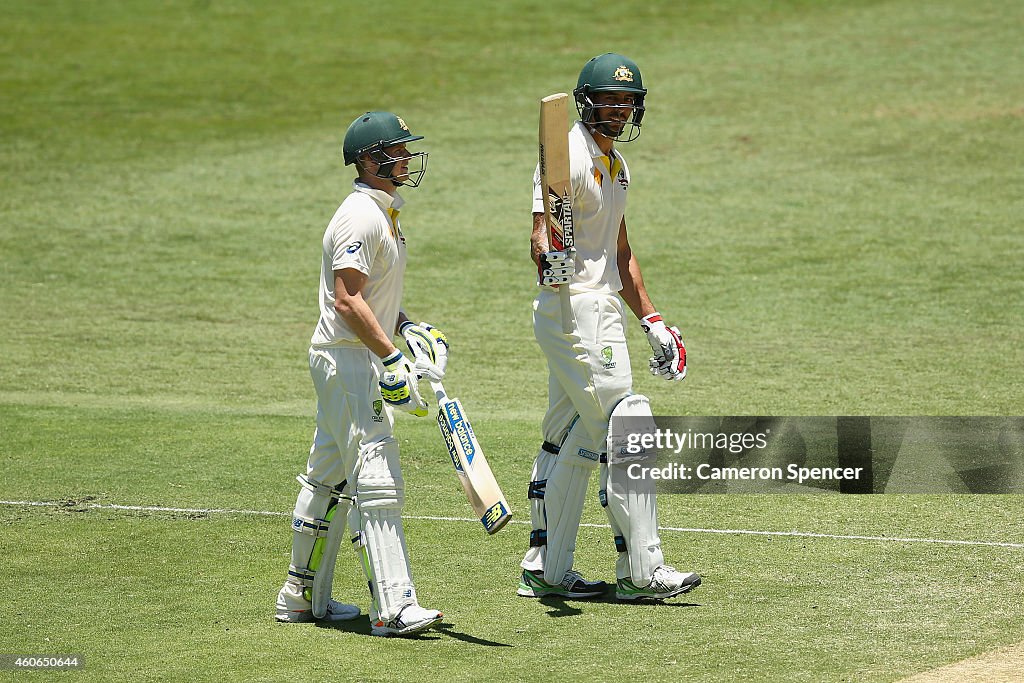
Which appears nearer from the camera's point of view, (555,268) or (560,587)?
(555,268)

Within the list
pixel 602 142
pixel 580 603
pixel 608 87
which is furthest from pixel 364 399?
pixel 608 87

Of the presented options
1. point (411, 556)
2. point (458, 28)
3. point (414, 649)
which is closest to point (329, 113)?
point (458, 28)

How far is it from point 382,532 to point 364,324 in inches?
37.8

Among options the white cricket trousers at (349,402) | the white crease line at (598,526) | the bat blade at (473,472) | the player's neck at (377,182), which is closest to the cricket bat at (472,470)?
the bat blade at (473,472)

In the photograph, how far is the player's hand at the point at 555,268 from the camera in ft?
21.7

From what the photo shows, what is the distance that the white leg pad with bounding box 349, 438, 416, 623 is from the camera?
619 cm

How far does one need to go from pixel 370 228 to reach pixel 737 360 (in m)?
6.85

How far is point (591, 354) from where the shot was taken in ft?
22.1

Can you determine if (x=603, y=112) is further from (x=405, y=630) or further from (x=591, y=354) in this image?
(x=405, y=630)

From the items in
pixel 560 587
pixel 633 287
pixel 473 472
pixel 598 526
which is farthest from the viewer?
pixel 598 526

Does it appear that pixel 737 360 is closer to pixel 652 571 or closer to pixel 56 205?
pixel 652 571

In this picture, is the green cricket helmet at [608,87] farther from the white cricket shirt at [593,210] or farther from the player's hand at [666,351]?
the player's hand at [666,351]

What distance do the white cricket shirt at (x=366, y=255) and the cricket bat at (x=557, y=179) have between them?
0.73 m

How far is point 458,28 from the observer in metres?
25.7
